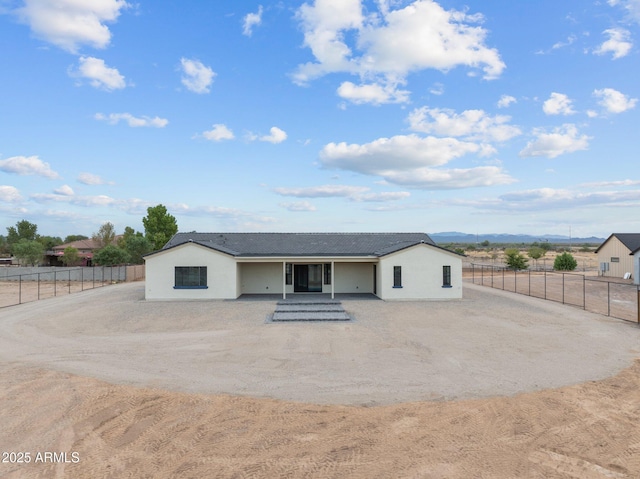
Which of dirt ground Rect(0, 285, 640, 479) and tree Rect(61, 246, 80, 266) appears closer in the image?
dirt ground Rect(0, 285, 640, 479)

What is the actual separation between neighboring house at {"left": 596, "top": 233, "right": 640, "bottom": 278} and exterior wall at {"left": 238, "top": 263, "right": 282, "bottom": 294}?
30.3 metres

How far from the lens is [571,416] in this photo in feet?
22.0

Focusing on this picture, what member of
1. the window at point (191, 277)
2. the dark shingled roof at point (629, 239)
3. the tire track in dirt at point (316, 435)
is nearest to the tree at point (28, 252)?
the window at point (191, 277)

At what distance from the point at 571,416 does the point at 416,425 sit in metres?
2.90

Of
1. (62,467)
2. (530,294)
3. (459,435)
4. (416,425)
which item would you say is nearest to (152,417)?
(62,467)

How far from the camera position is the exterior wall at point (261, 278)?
23359mm

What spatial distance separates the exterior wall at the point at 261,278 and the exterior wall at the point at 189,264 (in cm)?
220

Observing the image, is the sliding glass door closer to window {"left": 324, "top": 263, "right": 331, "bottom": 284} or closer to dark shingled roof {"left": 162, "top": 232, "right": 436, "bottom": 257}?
window {"left": 324, "top": 263, "right": 331, "bottom": 284}

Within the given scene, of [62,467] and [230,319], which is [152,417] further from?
[230,319]

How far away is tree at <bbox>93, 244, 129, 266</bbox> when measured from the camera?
120ft

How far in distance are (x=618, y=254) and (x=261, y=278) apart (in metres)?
32.3

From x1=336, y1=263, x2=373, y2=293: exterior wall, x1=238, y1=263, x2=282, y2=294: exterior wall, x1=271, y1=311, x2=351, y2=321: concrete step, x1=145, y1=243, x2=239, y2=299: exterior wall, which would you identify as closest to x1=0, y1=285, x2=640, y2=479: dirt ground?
x1=271, y1=311, x2=351, y2=321: concrete step

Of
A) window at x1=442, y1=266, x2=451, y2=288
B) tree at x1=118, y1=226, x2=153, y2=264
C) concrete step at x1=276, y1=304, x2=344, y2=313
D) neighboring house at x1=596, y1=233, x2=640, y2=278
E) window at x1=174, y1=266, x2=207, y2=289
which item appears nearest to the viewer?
concrete step at x1=276, y1=304, x2=344, y2=313

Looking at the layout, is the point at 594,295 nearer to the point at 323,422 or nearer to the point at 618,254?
the point at 618,254
